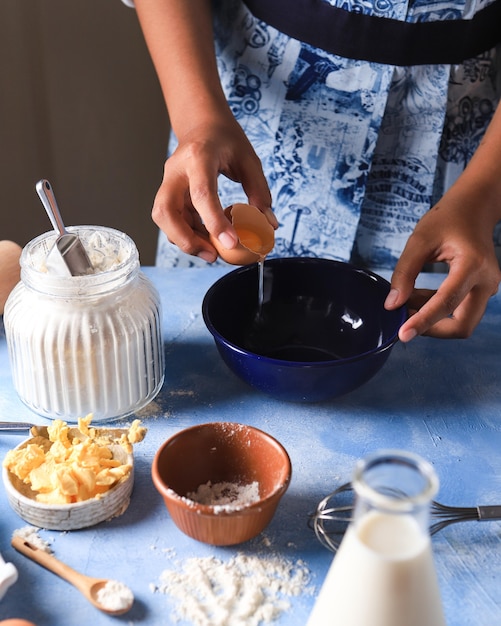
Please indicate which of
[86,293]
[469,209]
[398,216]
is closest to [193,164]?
[86,293]

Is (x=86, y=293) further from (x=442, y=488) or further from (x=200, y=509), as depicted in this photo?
(x=442, y=488)

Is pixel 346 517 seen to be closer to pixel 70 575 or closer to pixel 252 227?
pixel 70 575

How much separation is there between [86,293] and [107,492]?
222mm

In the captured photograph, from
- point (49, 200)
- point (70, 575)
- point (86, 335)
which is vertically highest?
point (49, 200)

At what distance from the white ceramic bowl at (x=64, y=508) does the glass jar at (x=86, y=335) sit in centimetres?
13

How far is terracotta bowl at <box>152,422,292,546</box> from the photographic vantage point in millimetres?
704

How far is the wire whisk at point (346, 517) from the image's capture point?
0.75 meters

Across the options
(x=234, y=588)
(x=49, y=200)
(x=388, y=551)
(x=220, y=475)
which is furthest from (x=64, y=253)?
(x=388, y=551)

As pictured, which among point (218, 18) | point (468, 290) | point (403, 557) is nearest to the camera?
point (403, 557)

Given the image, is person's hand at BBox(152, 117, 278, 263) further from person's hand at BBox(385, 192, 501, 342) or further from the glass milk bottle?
the glass milk bottle

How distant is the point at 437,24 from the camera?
1158 mm

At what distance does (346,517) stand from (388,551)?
262 millimetres

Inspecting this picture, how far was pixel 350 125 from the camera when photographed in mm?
1235

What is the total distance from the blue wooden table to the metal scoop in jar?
0.19 m
